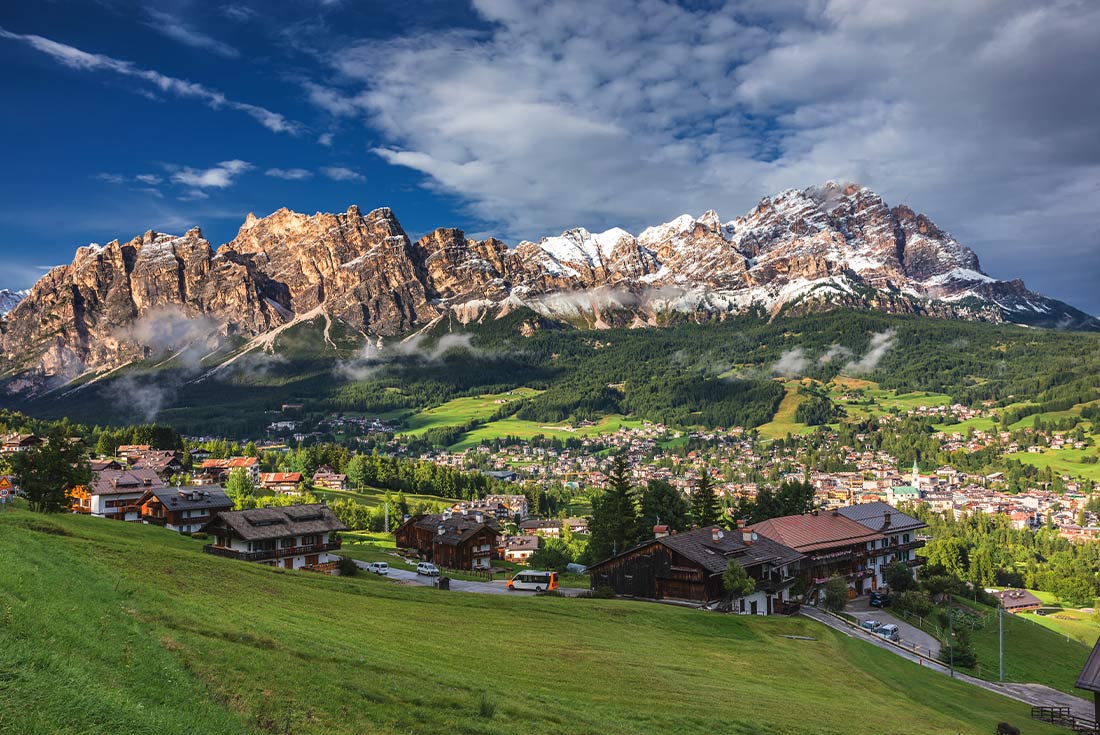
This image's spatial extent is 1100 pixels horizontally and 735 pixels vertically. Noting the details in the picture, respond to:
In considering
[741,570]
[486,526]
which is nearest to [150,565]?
[741,570]

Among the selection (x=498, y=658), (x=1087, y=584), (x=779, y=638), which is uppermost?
(x=498, y=658)

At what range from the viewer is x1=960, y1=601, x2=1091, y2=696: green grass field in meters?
62.1

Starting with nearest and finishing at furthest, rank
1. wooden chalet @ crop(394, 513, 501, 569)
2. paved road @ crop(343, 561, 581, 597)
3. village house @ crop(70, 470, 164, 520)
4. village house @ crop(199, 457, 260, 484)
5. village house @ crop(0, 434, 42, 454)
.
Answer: paved road @ crop(343, 561, 581, 597)
wooden chalet @ crop(394, 513, 501, 569)
village house @ crop(70, 470, 164, 520)
village house @ crop(0, 434, 42, 454)
village house @ crop(199, 457, 260, 484)

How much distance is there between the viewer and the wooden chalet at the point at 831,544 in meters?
79.1

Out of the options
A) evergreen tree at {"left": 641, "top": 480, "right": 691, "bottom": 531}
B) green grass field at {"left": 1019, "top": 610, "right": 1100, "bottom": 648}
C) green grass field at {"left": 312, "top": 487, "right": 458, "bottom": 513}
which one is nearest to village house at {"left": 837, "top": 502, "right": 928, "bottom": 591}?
green grass field at {"left": 1019, "top": 610, "right": 1100, "bottom": 648}

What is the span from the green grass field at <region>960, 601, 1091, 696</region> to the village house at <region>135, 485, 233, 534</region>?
3694 inches

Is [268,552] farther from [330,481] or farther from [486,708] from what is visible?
[330,481]

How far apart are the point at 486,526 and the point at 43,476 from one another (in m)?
53.7

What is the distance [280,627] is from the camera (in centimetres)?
2803

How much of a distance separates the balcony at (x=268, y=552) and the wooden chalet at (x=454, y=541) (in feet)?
60.3

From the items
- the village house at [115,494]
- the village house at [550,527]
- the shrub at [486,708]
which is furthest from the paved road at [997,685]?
the village house at [115,494]

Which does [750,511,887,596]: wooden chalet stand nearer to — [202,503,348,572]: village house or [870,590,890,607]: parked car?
[870,590,890,607]: parked car

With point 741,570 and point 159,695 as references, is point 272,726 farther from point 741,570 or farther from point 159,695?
point 741,570

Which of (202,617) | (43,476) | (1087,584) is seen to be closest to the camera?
(202,617)
